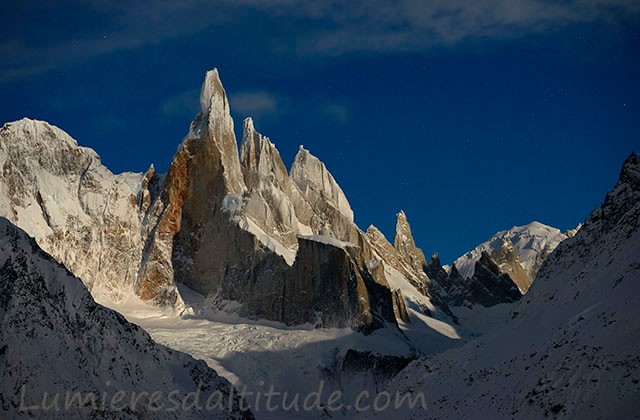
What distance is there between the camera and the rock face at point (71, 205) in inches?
5802

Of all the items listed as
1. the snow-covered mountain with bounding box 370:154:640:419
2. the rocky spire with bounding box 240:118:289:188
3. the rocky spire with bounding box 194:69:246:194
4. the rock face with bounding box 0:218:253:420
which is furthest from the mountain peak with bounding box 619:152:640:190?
the rocky spire with bounding box 240:118:289:188

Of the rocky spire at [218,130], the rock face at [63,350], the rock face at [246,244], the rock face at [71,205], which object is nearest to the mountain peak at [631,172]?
the rock face at [63,350]

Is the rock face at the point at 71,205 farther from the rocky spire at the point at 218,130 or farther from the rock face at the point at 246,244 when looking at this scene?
Result: the rocky spire at the point at 218,130

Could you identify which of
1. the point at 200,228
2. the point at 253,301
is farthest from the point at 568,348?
the point at 200,228

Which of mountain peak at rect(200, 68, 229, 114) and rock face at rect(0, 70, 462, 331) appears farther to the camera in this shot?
mountain peak at rect(200, 68, 229, 114)

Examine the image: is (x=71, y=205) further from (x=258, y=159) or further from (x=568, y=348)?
(x=568, y=348)

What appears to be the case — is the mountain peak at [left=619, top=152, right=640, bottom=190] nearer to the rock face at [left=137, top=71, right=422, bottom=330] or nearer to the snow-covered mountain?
the snow-covered mountain

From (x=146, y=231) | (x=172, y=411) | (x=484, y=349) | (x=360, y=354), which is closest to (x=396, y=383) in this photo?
(x=484, y=349)

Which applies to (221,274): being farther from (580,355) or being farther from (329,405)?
(580,355)

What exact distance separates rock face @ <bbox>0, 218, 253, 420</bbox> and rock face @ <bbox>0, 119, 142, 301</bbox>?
66.1m

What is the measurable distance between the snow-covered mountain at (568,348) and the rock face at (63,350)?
20822 millimetres

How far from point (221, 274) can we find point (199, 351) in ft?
88.1

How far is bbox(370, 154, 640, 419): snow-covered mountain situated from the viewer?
6016 centimetres

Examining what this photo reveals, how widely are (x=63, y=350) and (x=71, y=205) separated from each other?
8573cm
